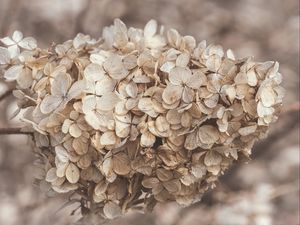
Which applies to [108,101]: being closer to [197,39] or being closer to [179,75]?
[179,75]

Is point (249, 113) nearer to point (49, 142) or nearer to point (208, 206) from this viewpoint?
point (49, 142)

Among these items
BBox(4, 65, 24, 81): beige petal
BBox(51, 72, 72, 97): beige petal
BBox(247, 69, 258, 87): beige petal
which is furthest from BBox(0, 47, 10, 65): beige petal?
BBox(247, 69, 258, 87): beige petal

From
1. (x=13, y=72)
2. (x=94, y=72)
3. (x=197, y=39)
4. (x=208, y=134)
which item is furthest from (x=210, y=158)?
(x=197, y=39)

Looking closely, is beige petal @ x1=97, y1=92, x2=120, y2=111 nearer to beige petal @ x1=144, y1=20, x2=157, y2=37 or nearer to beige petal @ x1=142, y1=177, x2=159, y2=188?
beige petal @ x1=142, y1=177, x2=159, y2=188

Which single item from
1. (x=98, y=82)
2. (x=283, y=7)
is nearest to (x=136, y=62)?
(x=98, y=82)

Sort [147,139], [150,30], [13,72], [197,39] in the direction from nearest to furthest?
[147,139]
[13,72]
[150,30]
[197,39]

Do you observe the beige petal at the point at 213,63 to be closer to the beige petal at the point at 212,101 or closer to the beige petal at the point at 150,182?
the beige petal at the point at 212,101

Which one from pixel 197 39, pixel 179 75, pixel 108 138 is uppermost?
pixel 179 75
